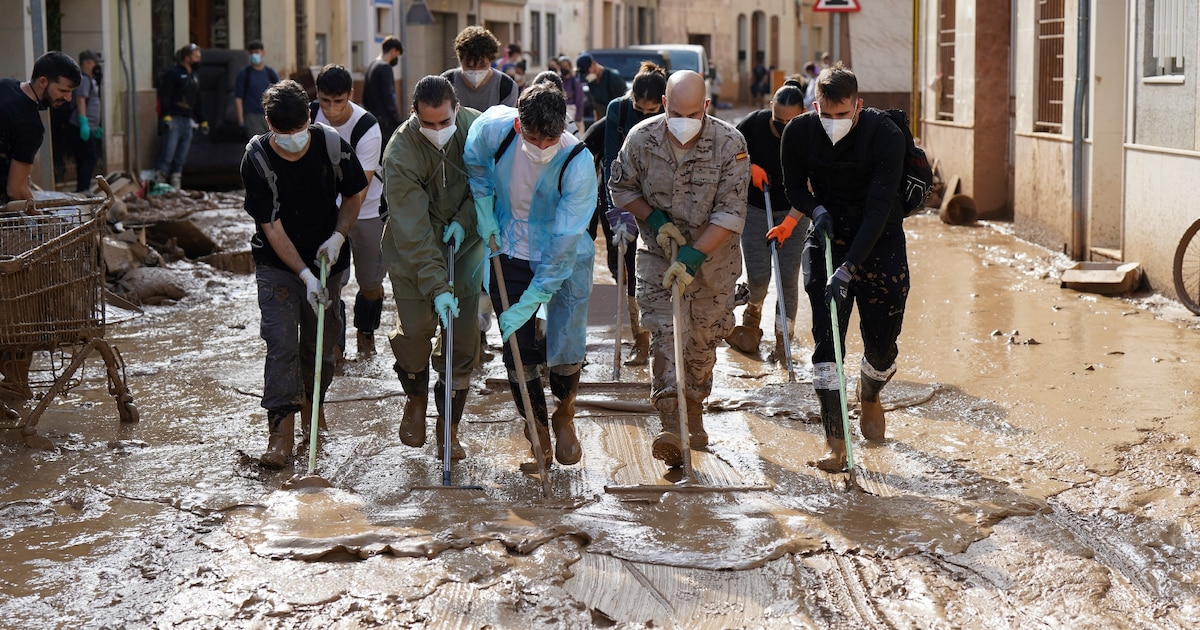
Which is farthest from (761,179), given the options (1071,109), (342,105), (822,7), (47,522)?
(822,7)

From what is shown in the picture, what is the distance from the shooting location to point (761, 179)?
8.29 m

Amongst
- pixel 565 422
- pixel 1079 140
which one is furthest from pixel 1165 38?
pixel 565 422

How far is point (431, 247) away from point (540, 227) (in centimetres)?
45

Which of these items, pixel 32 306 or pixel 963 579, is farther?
pixel 32 306

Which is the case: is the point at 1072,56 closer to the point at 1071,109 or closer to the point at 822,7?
the point at 1071,109

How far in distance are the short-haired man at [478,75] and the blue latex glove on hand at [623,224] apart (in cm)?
211

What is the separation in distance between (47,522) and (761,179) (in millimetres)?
4333

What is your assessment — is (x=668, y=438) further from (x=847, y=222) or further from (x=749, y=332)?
(x=749, y=332)

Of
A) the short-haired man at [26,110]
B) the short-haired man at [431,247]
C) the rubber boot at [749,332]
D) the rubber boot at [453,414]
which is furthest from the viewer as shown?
the rubber boot at [749,332]

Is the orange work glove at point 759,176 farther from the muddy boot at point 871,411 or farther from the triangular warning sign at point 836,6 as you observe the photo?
the triangular warning sign at point 836,6

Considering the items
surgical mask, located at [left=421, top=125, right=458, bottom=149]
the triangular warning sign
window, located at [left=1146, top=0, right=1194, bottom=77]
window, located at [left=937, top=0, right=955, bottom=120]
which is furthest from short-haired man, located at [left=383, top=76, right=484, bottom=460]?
window, located at [left=937, top=0, right=955, bottom=120]

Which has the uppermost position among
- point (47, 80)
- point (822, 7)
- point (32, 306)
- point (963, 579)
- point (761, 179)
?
point (822, 7)

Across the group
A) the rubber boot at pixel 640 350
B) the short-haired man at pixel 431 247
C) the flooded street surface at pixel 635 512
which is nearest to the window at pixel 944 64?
the flooded street surface at pixel 635 512

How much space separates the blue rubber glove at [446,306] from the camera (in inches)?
235
